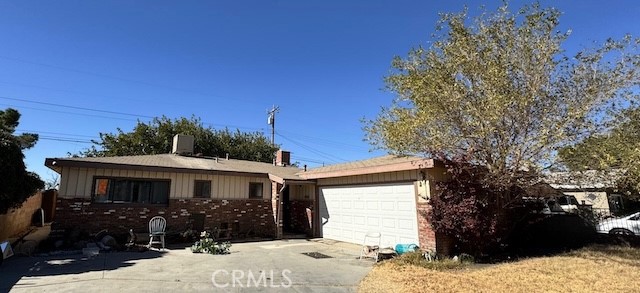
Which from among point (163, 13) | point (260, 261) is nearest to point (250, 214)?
point (260, 261)

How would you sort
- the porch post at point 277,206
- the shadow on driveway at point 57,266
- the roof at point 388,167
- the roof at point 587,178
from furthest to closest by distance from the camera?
the porch post at point 277,206, the roof at point 388,167, the roof at point 587,178, the shadow on driveway at point 57,266

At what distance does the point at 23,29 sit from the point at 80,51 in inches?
76.8

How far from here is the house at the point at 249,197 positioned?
33.0 ft

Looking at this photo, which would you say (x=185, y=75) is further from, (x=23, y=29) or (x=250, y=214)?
(x=250, y=214)

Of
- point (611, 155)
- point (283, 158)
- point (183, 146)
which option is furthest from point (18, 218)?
point (611, 155)

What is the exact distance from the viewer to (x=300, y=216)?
15.1m

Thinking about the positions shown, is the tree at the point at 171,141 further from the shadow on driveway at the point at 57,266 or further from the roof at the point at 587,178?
the roof at the point at 587,178

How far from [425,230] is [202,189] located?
333 inches

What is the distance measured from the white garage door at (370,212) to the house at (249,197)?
30mm

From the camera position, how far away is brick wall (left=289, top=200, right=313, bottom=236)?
14517mm

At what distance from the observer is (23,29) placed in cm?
1045

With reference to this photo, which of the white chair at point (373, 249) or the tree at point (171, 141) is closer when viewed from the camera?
the white chair at point (373, 249)

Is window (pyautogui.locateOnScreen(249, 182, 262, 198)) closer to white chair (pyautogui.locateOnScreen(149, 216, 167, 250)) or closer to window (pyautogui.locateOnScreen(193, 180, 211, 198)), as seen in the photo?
window (pyautogui.locateOnScreen(193, 180, 211, 198))

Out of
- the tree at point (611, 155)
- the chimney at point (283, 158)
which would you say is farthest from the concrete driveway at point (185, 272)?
the chimney at point (283, 158)
